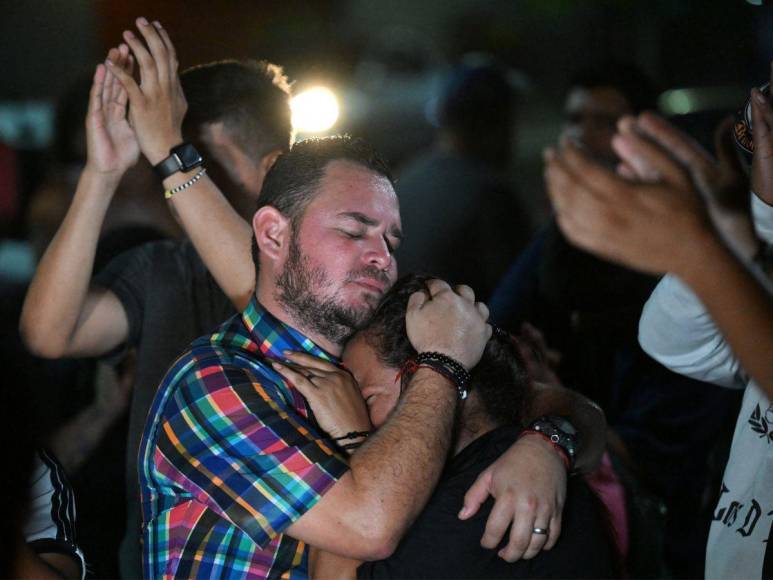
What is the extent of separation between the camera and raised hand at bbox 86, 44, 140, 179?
8.58 ft

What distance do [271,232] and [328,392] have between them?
48cm

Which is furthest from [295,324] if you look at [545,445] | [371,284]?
[545,445]

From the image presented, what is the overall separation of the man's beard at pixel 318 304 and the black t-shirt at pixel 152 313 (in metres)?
0.52

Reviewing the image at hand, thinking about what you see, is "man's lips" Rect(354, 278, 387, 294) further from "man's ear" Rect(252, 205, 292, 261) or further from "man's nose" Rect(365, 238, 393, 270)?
"man's ear" Rect(252, 205, 292, 261)

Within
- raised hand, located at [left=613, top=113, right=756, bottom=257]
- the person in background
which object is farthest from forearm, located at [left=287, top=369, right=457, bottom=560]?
the person in background

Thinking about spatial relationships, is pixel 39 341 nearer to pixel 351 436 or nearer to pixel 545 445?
pixel 351 436

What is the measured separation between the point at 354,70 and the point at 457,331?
11.2m

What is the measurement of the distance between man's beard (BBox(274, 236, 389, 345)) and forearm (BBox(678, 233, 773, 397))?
0.91m

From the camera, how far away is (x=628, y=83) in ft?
13.9

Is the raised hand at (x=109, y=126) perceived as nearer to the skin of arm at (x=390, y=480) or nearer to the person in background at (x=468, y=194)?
the skin of arm at (x=390, y=480)

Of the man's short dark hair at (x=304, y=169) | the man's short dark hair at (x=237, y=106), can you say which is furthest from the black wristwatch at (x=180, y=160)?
the man's short dark hair at (x=237, y=106)

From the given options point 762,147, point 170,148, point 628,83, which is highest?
point 628,83

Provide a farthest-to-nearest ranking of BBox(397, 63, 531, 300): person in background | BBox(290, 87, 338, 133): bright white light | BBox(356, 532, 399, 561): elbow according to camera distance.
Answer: BBox(290, 87, 338, 133): bright white light, BBox(397, 63, 531, 300): person in background, BBox(356, 532, 399, 561): elbow

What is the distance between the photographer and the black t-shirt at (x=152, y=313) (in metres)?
2.70
